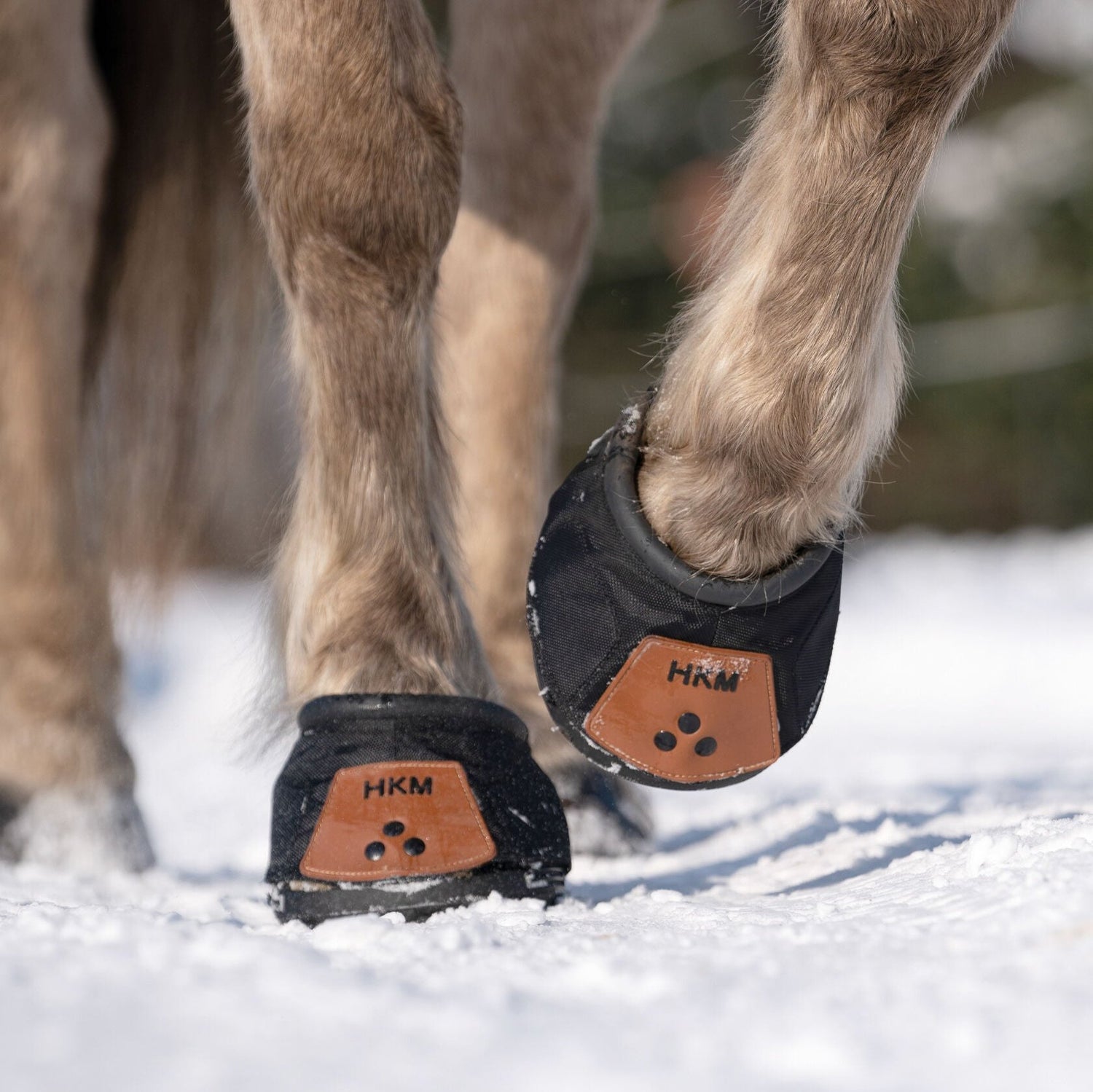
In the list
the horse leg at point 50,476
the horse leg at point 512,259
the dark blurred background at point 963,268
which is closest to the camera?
the horse leg at point 50,476

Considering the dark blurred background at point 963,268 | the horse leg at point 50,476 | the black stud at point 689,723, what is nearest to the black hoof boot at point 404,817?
the black stud at point 689,723

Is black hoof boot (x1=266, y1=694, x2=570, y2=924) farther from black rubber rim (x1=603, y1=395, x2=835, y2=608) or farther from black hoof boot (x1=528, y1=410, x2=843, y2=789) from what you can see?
black rubber rim (x1=603, y1=395, x2=835, y2=608)

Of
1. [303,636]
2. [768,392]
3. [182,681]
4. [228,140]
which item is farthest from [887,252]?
[182,681]

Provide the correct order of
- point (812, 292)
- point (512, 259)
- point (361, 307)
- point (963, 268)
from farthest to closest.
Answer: point (963, 268) → point (512, 259) → point (361, 307) → point (812, 292)

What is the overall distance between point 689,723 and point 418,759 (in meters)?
0.20

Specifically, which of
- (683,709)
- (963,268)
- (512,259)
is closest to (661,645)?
(683,709)

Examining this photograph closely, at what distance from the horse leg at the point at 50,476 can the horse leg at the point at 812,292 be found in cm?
75

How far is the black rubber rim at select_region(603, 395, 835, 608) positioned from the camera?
3.49ft

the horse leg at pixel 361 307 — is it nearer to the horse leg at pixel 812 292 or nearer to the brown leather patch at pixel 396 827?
the brown leather patch at pixel 396 827

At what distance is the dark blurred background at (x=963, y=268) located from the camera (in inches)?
232

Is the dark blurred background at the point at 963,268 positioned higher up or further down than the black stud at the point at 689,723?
higher up

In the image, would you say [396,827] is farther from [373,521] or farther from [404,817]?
[373,521]

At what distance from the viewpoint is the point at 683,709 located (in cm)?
107

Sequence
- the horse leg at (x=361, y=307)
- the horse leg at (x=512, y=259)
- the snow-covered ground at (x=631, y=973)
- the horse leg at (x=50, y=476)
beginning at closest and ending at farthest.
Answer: the snow-covered ground at (x=631, y=973) < the horse leg at (x=361, y=307) < the horse leg at (x=50, y=476) < the horse leg at (x=512, y=259)
